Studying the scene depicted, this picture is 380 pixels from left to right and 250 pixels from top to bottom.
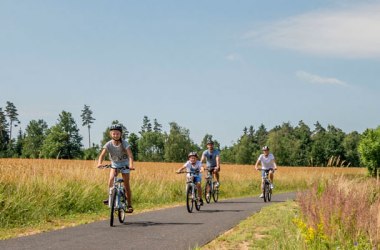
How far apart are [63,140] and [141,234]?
93.8m

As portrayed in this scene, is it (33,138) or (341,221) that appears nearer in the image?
(341,221)

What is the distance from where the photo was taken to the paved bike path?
8.05 m

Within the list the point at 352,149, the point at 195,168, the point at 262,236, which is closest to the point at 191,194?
the point at 195,168

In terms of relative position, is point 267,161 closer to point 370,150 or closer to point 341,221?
point 341,221

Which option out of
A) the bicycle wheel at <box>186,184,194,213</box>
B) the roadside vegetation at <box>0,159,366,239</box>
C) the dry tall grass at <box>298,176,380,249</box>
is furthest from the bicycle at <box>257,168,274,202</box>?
the dry tall grass at <box>298,176,380,249</box>

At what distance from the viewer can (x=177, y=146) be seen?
124 metres

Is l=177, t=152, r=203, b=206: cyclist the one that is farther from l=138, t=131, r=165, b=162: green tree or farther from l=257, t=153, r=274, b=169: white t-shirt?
l=138, t=131, r=165, b=162: green tree

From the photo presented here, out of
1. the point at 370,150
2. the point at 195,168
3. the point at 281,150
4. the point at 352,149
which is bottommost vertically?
the point at 195,168

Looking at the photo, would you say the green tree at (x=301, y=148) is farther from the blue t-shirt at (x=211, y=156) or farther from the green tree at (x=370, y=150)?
the blue t-shirt at (x=211, y=156)

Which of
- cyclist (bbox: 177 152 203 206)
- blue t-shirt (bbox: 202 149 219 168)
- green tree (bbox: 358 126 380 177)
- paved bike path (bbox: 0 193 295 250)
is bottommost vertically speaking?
paved bike path (bbox: 0 193 295 250)

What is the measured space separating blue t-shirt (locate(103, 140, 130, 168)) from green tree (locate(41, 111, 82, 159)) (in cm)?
7225

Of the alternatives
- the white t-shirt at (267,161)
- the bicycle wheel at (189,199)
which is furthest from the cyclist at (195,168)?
the white t-shirt at (267,161)

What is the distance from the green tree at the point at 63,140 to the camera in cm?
9438

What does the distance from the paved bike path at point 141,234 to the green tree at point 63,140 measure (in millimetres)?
71973
